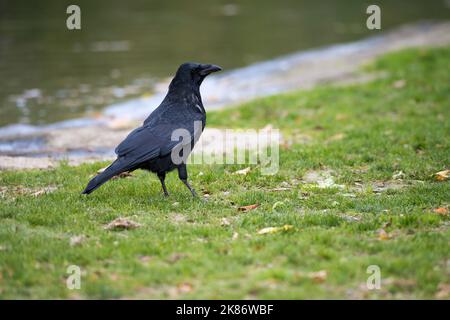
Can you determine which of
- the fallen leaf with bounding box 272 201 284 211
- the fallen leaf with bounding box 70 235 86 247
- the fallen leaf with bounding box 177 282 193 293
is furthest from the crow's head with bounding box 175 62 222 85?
the fallen leaf with bounding box 177 282 193 293

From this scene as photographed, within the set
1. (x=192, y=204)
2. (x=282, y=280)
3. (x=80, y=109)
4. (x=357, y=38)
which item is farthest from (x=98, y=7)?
(x=282, y=280)

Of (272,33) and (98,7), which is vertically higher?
(98,7)

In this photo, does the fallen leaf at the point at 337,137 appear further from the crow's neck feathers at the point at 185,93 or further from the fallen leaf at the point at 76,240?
the fallen leaf at the point at 76,240

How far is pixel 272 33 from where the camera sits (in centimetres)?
2503

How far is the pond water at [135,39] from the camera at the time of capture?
16.8 m

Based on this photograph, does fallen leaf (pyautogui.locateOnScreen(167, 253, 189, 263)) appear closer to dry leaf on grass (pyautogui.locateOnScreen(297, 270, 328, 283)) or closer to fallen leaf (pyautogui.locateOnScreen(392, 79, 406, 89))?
dry leaf on grass (pyautogui.locateOnScreen(297, 270, 328, 283))

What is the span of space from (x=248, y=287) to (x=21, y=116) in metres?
10.8

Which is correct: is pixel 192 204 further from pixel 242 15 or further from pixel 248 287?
pixel 242 15

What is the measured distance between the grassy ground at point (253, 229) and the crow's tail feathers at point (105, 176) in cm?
24

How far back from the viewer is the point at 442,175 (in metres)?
8.12

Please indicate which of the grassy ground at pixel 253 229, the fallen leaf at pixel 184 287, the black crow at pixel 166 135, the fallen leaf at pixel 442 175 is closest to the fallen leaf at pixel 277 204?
the grassy ground at pixel 253 229

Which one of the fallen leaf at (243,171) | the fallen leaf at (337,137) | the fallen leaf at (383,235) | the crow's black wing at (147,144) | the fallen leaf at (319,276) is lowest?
the fallen leaf at (319,276)

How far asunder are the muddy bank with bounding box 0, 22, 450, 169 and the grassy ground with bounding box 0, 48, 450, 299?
1784mm
